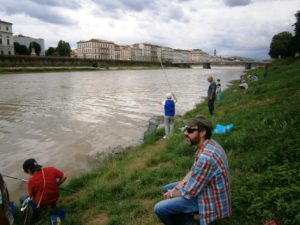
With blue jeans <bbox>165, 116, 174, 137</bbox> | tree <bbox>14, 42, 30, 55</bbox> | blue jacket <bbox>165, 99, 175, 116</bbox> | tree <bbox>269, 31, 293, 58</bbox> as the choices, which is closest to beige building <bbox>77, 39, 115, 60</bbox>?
tree <bbox>14, 42, 30, 55</bbox>

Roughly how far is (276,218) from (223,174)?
1.20 m

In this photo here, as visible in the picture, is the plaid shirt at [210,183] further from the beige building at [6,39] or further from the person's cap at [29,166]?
the beige building at [6,39]

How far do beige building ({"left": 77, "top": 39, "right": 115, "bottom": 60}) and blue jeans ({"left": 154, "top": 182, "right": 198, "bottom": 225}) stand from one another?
595 feet

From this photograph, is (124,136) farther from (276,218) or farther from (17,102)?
(17,102)

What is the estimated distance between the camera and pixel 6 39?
117 metres

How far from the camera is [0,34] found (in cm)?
11506

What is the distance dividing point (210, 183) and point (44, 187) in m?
3.56

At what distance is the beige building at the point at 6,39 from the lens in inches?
4529

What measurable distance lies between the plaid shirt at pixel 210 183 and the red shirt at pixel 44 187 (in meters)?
3.17

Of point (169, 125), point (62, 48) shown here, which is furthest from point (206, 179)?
point (62, 48)

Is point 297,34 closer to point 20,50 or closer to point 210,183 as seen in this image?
point 210,183

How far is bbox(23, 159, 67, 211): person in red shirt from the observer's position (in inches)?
207

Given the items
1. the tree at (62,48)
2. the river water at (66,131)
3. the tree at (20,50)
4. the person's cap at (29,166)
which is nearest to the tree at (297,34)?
the river water at (66,131)

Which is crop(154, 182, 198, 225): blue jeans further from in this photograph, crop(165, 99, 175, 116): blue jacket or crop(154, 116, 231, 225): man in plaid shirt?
crop(165, 99, 175, 116): blue jacket
